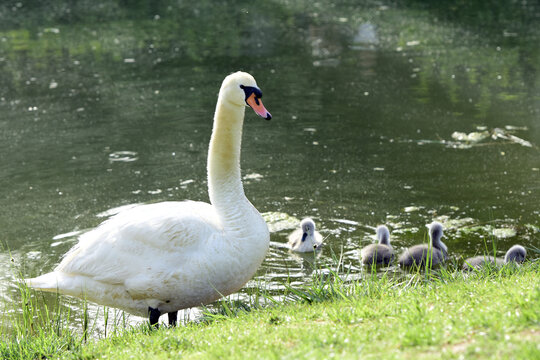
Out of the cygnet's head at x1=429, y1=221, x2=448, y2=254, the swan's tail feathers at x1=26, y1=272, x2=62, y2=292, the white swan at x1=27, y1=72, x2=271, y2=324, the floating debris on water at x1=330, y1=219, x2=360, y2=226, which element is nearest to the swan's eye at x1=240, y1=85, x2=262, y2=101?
the white swan at x1=27, y1=72, x2=271, y2=324

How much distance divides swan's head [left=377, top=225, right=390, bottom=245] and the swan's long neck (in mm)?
2742

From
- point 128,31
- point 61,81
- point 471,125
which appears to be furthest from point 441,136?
point 128,31

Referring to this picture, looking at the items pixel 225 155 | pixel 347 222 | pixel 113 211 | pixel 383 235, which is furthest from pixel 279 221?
pixel 225 155

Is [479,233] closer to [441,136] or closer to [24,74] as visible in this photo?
[441,136]

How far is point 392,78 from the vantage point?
18062 mm

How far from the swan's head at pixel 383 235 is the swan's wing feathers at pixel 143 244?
118 inches

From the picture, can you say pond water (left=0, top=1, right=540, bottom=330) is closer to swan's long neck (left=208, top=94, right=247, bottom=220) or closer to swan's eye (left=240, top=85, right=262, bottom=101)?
swan's long neck (left=208, top=94, right=247, bottom=220)

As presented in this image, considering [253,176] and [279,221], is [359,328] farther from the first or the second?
[253,176]

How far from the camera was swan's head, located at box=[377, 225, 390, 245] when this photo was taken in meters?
8.77

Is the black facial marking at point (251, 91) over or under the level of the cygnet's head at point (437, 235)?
over

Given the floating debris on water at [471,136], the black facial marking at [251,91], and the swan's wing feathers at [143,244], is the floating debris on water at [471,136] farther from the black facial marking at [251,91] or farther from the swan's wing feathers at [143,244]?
the swan's wing feathers at [143,244]

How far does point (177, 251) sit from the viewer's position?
608 cm

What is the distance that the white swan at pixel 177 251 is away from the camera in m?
6.06

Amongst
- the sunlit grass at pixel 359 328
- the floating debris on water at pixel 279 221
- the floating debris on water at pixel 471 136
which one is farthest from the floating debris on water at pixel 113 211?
the floating debris on water at pixel 471 136
